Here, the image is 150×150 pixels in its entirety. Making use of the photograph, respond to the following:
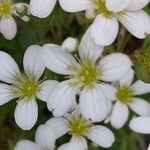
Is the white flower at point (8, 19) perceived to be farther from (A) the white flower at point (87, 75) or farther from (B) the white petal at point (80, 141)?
(B) the white petal at point (80, 141)

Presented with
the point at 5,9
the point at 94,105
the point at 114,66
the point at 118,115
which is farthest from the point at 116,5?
the point at 5,9

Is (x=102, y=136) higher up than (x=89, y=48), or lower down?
lower down

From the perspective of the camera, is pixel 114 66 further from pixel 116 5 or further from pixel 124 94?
pixel 124 94

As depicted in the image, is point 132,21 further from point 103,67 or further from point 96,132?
point 96,132

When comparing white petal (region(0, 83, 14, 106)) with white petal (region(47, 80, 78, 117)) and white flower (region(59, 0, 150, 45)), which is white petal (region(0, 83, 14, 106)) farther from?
white flower (region(59, 0, 150, 45))

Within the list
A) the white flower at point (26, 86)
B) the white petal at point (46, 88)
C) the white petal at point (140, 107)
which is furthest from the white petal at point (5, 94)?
the white petal at point (140, 107)

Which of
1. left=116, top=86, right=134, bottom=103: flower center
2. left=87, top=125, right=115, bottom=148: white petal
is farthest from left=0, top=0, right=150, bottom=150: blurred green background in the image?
left=116, top=86, right=134, bottom=103: flower center

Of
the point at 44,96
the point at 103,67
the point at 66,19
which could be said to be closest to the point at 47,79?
the point at 44,96
